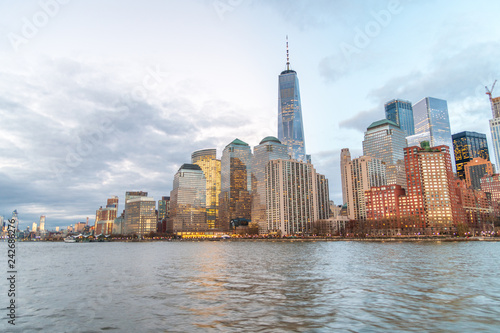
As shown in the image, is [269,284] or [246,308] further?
[269,284]

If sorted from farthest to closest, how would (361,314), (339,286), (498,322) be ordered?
(339,286)
(361,314)
(498,322)

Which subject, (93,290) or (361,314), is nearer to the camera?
(361,314)

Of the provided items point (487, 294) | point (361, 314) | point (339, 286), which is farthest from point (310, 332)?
point (487, 294)

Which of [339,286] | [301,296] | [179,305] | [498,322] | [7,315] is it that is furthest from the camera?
[339,286]

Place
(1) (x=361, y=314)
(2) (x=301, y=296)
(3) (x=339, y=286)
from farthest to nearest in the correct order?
1. (3) (x=339, y=286)
2. (2) (x=301, y=296)
3. (1) (x=361, y=314)

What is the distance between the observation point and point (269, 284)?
4478cm

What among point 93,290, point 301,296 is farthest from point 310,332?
point 93,290

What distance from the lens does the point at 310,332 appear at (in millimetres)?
Result: 23531

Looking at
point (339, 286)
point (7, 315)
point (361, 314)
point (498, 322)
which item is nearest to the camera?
point (498, 322)

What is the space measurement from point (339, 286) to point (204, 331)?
23.5m

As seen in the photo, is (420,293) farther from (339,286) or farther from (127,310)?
(127,310)

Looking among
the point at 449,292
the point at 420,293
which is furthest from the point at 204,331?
the point at 449,292

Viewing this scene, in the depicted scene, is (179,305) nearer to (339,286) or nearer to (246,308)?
(246,308)

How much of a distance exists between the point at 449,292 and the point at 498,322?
1274cm
